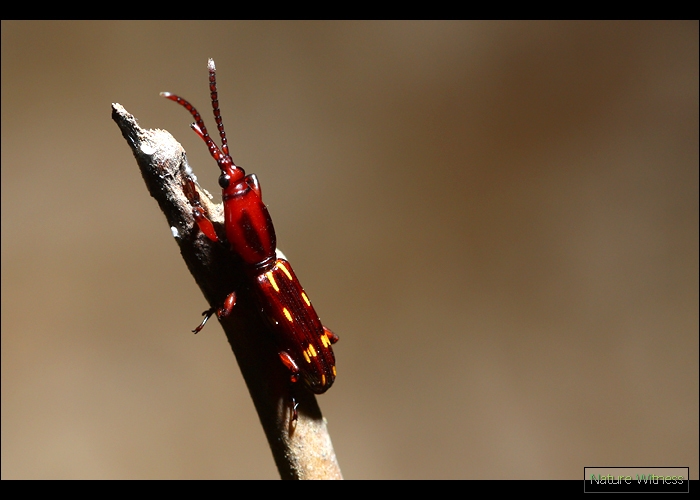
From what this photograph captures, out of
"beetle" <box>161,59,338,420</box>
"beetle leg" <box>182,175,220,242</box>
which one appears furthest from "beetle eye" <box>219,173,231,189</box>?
"beetle leg" <box>182,175,220,242</box>

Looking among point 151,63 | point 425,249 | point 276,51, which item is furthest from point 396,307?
point 151,63

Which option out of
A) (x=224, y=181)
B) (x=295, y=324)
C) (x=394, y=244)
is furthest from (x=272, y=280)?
(x=394, y=244)

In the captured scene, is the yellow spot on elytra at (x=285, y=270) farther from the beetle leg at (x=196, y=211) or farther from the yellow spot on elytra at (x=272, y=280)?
the beetle leg at (x=196, y=211)

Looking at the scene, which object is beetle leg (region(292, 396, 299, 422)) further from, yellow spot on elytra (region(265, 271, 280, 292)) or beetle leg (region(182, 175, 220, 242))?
beetle leg (region(182, 175, 220, 242))

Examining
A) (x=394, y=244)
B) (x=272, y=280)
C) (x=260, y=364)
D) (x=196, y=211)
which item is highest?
(x=196, y=211)

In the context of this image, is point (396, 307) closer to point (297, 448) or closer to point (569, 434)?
point (569, 434)

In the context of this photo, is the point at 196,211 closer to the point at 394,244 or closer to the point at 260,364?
the point at 260,364
